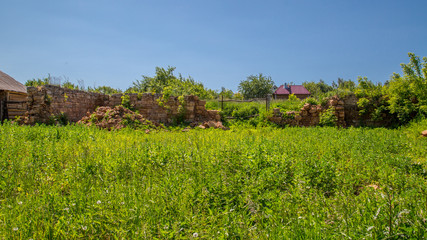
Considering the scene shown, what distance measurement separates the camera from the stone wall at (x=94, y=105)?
1222 cm

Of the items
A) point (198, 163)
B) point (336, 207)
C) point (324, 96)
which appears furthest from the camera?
point (324, 96)

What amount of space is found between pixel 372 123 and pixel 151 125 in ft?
42.9

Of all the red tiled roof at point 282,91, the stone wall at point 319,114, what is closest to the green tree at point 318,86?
the red tiled roof at point 282,91

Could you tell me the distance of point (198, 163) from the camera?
179 inches

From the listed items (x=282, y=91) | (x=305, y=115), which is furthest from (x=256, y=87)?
(x=305, y=115)

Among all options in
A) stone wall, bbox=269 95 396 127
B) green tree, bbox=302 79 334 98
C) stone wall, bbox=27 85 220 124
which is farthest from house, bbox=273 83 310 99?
stone wall, bbox=27 85 220 124

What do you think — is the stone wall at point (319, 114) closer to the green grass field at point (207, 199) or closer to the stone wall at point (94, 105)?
the stone wall at point (94, 105)

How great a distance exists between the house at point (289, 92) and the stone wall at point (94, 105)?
39098 mm

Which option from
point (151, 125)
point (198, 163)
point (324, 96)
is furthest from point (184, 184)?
point (324, 96)

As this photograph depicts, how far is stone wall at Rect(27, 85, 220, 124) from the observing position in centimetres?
1222

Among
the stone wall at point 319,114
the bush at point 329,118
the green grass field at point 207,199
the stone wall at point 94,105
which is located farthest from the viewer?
the stone wall at point 319,114

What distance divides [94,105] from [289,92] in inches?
1771

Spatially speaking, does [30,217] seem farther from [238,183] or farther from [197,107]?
[197,107]

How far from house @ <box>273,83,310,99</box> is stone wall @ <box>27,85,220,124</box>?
39098 millimetres
